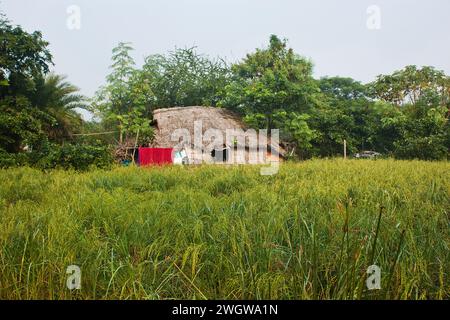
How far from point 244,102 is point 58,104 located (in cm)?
871

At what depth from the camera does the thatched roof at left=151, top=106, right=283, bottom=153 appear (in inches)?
560

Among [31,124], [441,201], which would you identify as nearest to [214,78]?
[31,124]

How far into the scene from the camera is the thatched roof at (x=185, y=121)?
1423 cm

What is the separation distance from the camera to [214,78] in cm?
1902

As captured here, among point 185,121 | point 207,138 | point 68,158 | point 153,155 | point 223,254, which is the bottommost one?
point 223,254

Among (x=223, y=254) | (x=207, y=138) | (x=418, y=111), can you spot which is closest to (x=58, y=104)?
(x=207, y=138)

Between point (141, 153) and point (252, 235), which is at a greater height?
point (141, 153)

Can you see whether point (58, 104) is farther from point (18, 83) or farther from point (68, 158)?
point (68, 158)

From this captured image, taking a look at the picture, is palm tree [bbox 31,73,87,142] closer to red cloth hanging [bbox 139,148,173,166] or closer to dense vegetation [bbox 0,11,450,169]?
dense vegetation [bbox 0,11,450,169]

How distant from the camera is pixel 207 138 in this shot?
14141 millimetres

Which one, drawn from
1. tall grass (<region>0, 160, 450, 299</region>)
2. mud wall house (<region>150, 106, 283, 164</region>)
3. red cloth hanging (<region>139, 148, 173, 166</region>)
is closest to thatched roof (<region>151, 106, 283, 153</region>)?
mud wall house (<region>150, 106, 283, 164</region>)

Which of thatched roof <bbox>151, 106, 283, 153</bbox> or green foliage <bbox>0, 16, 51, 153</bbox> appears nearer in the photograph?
green foliage <bbox>0, 16, 51, 153</bbox>
